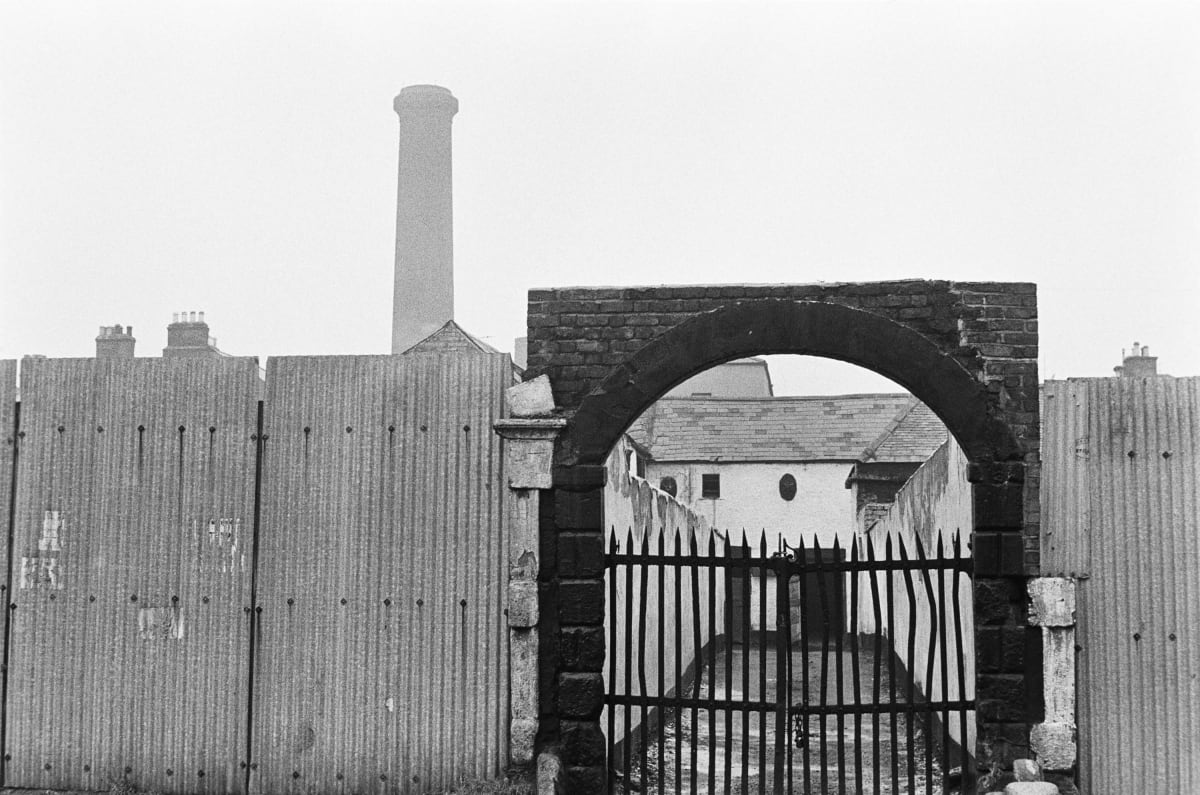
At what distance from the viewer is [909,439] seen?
1010 inches

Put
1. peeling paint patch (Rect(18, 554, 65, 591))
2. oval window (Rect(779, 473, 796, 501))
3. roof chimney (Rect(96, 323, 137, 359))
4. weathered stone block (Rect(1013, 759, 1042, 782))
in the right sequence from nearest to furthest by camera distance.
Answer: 1. weathered stone block (Rect(1013, 759, 1042, 782))
2. peeling paint patch (Rect(18, 554, 65, 591))
3. roof chimney (Rect(96, 323, 137, 359))
4. oval window (Rect(779, 473, 796, 501))

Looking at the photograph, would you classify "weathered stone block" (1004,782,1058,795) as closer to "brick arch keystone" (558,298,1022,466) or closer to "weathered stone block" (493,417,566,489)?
"brick arch keystone" (558,298,1022,466)

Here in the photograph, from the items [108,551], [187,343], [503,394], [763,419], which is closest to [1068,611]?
[503,394]

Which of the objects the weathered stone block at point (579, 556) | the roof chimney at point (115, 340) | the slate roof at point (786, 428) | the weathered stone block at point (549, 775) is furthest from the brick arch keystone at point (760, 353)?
the slate roof at point (786, 428)

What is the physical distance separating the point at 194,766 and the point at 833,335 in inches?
193

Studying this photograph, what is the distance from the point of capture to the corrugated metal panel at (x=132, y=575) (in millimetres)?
6727

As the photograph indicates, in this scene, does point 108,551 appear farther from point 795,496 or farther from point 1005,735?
point 795,496

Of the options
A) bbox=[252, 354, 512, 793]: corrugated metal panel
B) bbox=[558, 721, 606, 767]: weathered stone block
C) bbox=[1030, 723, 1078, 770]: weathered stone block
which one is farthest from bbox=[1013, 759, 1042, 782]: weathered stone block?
bbox=[252, 354, 512, 793]: corrugated metal panel

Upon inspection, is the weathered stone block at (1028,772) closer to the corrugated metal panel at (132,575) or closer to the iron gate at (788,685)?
the iron gate at (788,685)

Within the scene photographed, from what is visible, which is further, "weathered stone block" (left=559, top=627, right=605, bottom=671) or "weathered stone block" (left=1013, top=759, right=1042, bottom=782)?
"weathered stone block" (left=559, top=627, right=605, bottom=671)

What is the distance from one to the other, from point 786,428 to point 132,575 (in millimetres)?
22792

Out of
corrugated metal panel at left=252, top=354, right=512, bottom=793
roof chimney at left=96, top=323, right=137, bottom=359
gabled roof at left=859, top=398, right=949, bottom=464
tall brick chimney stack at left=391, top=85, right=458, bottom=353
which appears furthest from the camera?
tall brick chimney stack at left=391, top=85, right=458, bottom=353

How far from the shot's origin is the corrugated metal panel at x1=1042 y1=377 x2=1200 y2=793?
20.9 feet

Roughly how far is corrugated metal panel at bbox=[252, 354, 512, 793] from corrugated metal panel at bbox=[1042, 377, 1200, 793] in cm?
359
